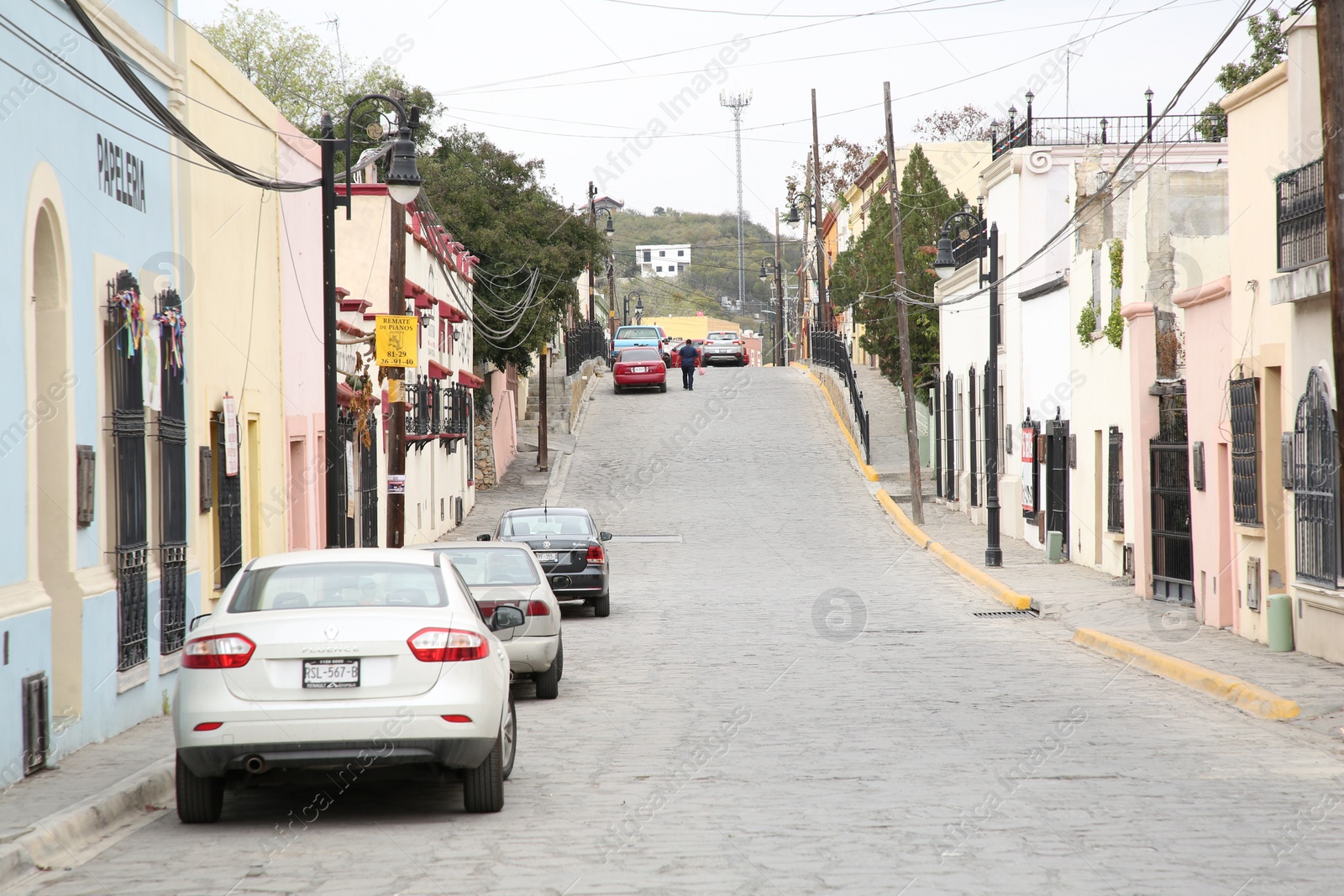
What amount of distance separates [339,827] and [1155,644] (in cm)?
1087

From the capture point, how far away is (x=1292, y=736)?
36.4 ft

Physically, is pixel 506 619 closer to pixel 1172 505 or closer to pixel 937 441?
pixel 1172 505

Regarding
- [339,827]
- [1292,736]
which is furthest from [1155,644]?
[339,827]

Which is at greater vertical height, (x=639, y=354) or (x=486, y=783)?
(x=639, y=354)

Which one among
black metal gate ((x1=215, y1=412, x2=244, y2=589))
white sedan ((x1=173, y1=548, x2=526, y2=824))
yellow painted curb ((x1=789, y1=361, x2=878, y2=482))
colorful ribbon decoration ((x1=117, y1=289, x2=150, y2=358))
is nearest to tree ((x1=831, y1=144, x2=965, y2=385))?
yellow painted curb ((x1=789, y1=361, x2=878, y2=482))

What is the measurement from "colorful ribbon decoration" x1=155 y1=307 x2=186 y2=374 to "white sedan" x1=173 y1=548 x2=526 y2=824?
5.25 metres

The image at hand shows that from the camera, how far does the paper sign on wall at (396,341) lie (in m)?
19.5

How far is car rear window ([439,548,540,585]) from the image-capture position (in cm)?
1406

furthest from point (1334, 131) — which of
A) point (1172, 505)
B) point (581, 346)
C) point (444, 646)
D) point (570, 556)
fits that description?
point (581, 346)

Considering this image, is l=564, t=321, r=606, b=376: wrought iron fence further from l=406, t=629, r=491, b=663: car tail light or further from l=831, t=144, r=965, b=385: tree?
l=406, t=629, r=491, b=663: car tail light

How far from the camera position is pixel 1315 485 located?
→ 1478 centimetres

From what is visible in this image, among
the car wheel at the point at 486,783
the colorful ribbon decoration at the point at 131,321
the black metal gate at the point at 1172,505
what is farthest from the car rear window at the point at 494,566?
the black metal gate at the point at 1172,505

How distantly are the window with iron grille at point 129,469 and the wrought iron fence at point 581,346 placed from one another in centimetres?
4236

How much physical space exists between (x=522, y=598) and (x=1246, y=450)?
8.64 meters
